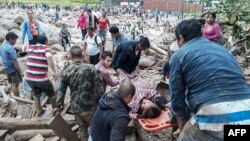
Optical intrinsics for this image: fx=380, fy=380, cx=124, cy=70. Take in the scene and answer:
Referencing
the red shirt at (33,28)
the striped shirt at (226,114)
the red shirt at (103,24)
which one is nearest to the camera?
the striped shirt at (226,114)

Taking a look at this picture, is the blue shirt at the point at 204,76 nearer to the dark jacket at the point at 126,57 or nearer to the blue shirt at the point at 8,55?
the dark jacket at the point at 126,57

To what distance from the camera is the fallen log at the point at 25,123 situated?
6797mm

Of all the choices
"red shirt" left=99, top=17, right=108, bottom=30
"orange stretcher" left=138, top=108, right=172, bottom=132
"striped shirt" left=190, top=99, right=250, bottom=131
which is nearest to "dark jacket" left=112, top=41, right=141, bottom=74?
"orange stretcher" left=138, top=108, right=172, bottom=132

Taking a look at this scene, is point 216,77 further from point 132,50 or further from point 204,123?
point 132,50

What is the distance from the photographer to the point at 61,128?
20.6 feet

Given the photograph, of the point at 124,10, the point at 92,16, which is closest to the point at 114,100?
the point at 92,16

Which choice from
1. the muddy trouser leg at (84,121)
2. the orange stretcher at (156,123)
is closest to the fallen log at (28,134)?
the muddy trouser leg at (84,121)

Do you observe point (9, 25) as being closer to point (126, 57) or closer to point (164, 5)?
point (126, 57)

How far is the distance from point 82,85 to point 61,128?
101 cm

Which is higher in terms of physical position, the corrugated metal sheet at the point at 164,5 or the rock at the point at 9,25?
the rock at the point at 9,25

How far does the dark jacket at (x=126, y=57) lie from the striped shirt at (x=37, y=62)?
1.33 meters

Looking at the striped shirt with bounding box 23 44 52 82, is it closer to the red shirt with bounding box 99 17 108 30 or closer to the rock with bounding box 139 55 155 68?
the rock with bounding box 139 55 155 68

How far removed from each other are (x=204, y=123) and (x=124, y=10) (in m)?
60.3

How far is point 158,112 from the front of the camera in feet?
18.6
